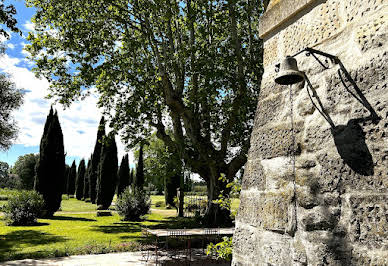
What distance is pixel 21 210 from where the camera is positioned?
516 inches

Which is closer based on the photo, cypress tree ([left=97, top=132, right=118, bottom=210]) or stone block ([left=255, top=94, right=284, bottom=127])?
stone block ([left=255, top=94, right=284, bottom=127])

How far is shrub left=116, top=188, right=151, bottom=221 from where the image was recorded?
49.3 ft

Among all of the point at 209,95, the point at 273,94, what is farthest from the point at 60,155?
the point at 273,94

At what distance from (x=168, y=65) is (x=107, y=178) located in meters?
13.3

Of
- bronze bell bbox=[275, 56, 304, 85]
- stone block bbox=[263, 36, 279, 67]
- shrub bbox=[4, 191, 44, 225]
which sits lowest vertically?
shrub bbox=[4, 191, 44, 225]

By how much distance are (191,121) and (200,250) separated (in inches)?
193

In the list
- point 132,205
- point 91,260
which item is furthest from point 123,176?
point 91,260

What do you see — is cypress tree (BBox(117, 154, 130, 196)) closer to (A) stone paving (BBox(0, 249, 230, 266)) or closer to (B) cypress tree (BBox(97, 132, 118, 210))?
(B) cypress tree (BBox(97, 132, 118, 210))

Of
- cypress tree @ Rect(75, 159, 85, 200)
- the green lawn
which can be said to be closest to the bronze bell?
the green lawn

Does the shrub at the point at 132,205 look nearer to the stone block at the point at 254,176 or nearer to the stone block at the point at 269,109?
the stone block at the point at 254,176

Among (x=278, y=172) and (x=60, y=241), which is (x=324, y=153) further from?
(x=60, y=241)

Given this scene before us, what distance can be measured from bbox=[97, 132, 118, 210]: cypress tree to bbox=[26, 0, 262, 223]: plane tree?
10072 mm

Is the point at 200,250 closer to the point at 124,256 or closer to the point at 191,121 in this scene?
the point at 124,256

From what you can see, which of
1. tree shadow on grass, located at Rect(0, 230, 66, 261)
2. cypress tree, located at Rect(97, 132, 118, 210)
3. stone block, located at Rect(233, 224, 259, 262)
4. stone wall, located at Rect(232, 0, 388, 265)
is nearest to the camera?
stone wall, located at Rect(232, 0, 388, 265)
